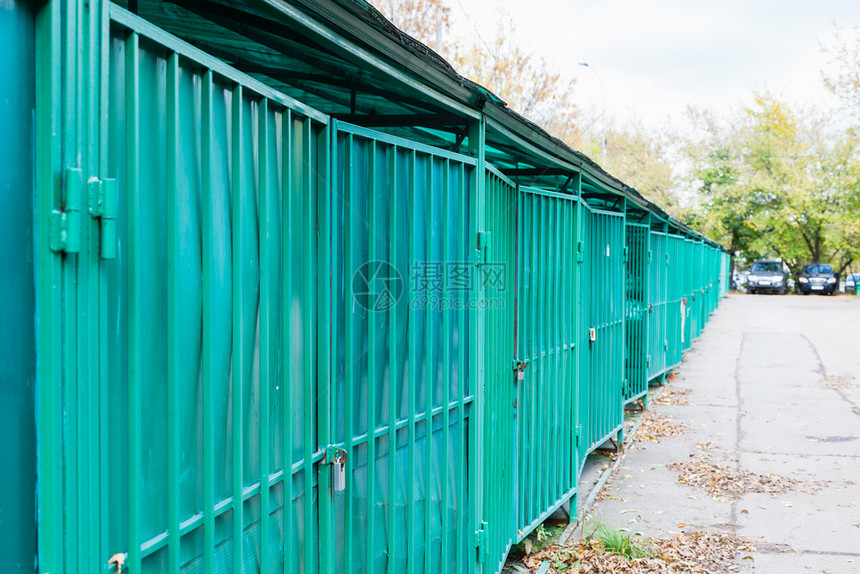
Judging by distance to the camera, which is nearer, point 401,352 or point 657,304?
point 401,352

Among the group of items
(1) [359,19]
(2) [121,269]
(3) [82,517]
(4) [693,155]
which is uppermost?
(4) [693,155]

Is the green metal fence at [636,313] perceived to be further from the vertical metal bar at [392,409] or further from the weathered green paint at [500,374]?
the vertical metal bar at [392,409]

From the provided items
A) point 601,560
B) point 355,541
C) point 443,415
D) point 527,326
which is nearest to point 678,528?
point 601,560

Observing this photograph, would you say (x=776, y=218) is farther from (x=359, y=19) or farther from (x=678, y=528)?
(x=359, y=19)

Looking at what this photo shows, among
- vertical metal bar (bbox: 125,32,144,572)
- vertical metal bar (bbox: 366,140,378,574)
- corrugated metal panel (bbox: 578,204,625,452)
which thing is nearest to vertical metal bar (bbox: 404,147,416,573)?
vertical metal bar (bbox: 366,140,378,574)

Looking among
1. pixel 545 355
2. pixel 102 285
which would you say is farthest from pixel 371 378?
pixel 545 355

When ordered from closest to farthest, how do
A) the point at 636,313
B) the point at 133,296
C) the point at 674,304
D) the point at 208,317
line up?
the point at 133,296 < the point at 208,317 < the point at 636,313 < the point at 674,304

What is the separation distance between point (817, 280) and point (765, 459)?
35513 millimetres

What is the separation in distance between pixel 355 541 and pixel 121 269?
1.73 metres

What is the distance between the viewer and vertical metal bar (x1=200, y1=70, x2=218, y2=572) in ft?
6.46

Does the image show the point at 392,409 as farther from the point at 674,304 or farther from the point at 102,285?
the point at 674,304

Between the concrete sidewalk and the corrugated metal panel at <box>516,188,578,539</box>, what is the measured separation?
92cm

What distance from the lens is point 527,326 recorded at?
4969 mm

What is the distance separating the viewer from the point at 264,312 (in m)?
2.26
